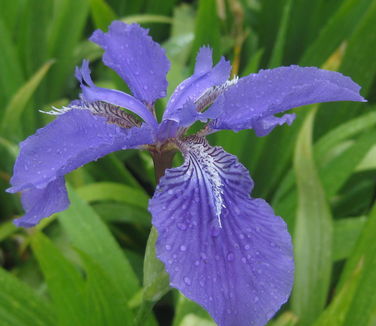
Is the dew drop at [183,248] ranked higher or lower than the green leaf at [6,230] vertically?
higher

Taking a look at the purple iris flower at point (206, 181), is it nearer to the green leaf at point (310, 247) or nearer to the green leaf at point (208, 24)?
the green leaf at point (310, 247)

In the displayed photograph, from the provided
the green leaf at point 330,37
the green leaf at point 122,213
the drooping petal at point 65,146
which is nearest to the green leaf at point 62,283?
the drooping petal at point 65,146

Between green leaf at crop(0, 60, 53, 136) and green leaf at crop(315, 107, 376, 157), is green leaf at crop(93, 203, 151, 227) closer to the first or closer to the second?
green leaf at crop(0, 60, 53, 136)

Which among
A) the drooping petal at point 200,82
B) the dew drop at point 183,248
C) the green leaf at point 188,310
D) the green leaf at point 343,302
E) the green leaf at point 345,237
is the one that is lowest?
the green leaf at point 345,237

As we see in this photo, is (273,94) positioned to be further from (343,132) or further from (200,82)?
(343,132)

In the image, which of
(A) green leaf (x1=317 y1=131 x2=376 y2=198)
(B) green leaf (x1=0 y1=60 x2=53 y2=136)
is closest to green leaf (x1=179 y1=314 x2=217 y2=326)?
(A) green leaf (x1=317 y1=131 x2=376 y2=198)

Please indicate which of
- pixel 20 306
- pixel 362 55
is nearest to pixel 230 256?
→ pixel 20 306

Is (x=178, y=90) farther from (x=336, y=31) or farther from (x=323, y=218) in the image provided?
(x=336, y=31)

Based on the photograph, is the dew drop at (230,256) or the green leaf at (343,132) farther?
the green leaf at (343,132)
